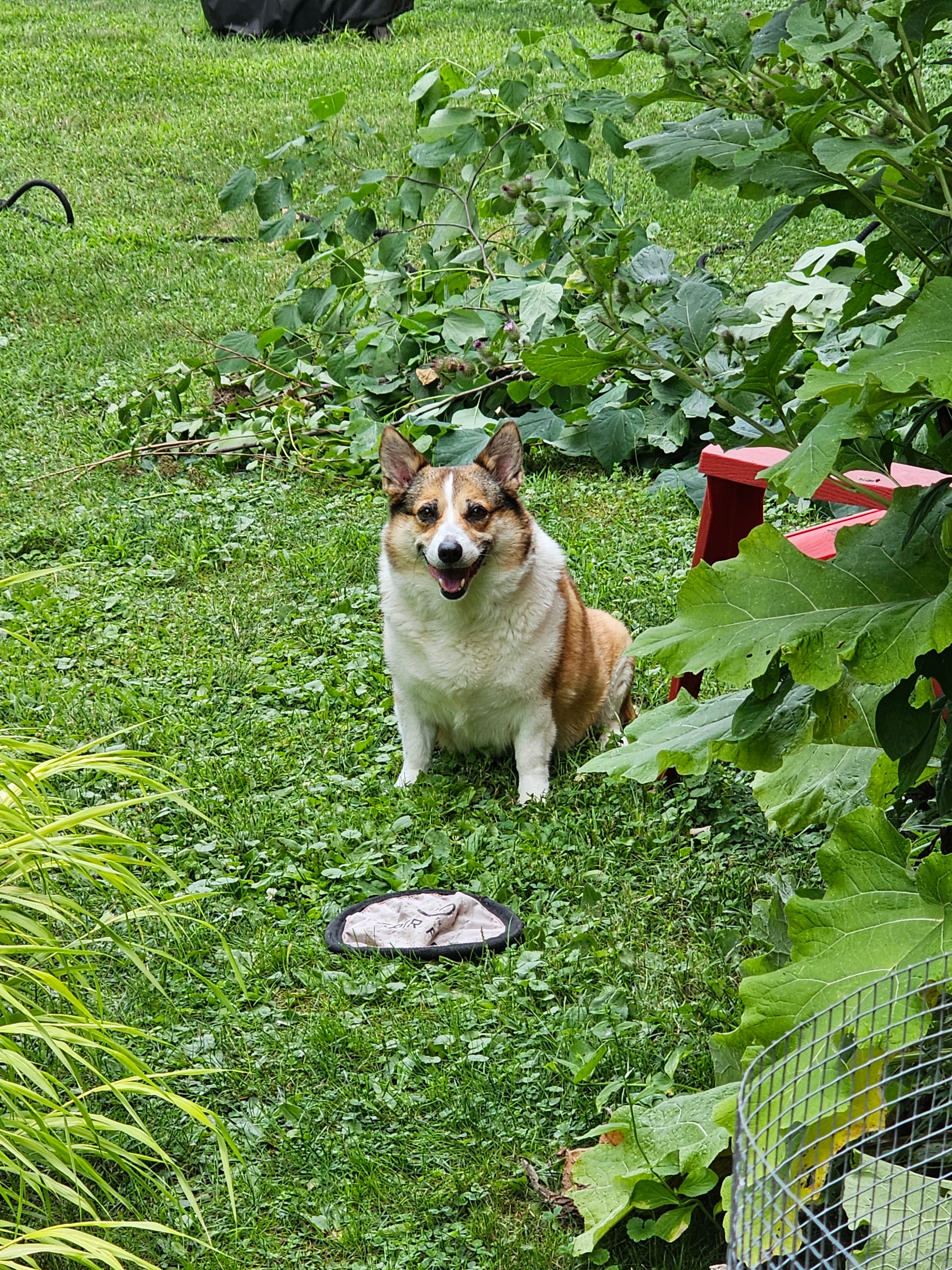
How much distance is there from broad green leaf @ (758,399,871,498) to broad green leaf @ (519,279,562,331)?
12.8 feet

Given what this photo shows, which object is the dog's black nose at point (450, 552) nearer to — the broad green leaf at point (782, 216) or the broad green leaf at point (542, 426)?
the broad green leaf at point (782, 216)

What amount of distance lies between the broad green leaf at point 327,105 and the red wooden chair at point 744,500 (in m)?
2.74

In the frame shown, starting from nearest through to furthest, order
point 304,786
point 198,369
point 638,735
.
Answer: point 638,735 → point 304,786 → point 198,369

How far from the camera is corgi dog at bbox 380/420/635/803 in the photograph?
4078mm

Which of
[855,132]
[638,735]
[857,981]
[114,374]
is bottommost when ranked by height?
[114,374]

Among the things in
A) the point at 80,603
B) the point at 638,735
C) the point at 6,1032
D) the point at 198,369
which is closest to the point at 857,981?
the point at 638,735

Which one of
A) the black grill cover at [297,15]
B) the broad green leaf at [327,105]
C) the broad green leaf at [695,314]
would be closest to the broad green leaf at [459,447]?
the broad green leaf at [327,105]

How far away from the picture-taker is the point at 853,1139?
70.6 inches

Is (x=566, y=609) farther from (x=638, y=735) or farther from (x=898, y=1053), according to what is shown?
(x=898, y=1053)

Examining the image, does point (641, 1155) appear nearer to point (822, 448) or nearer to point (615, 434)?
point (822, 448)

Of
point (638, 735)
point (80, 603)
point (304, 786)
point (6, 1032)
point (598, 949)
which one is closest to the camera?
point (6, 1032)

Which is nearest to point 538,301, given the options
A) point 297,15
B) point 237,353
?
point 237,353

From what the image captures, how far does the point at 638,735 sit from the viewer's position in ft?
8.46

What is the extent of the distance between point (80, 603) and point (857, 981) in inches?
170
